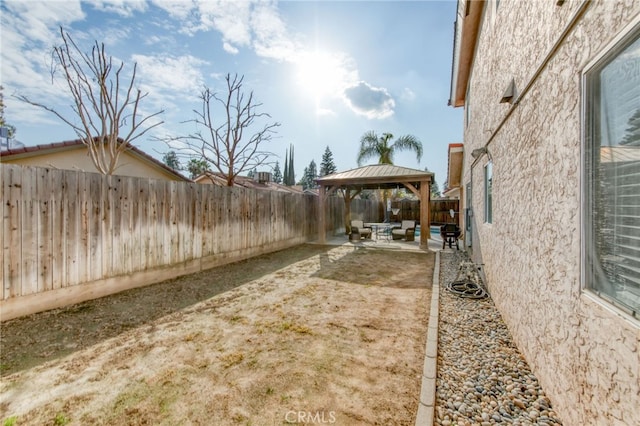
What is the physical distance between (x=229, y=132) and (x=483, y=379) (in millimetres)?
11982

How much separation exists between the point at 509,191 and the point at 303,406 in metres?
3.68

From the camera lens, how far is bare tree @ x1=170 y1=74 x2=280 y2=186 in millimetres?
11570

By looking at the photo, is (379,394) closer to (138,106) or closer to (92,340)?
(92,340)

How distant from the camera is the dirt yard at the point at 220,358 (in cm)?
221

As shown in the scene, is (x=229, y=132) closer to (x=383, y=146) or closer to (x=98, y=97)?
(x=98, y=97)

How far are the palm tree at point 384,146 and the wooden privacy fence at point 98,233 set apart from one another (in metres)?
14.5

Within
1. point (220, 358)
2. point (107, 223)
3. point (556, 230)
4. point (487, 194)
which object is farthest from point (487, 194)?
point (107, 223)

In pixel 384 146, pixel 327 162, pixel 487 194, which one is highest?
pixel 327 162

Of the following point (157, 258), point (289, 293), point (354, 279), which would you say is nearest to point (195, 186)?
point (157, 258)

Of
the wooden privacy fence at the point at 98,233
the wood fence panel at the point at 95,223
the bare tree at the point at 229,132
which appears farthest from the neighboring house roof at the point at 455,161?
the wood fence panel at the point at 95,223

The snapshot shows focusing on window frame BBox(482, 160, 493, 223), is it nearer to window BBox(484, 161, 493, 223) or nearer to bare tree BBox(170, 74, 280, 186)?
window BBox(484, 161, 493, 223)

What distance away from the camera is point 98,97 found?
27.0 ft

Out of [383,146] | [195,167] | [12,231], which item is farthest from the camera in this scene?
[383,146]

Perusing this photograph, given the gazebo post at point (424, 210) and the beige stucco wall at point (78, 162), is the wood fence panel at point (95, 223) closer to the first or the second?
A: the beige stucco wall at point (78, 162)
